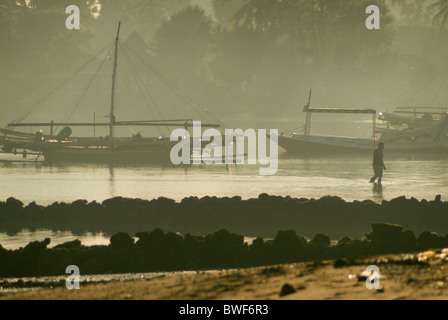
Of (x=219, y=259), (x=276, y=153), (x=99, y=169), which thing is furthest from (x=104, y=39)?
(x=219, y=259)

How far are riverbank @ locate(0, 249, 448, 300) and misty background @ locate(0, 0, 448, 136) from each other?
81077 mm

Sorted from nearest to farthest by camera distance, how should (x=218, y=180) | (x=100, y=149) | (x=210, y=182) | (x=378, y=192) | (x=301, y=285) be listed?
(x=301, y=285)
(x=378, y=192)
(x=210, y=182)
(x=218, y=180)
(x=100, y=149)

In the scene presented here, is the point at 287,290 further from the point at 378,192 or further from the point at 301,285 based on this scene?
the point at 378,192

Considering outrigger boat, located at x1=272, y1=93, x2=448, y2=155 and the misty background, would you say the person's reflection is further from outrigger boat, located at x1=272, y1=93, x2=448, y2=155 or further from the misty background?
the misty background

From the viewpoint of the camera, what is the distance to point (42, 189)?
32.6 metres

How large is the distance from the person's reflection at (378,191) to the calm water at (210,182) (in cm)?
1

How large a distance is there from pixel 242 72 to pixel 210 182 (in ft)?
220

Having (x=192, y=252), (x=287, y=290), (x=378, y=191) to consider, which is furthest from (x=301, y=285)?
(x=378, y=191)

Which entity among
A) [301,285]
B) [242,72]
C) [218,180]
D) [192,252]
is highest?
[242,72]

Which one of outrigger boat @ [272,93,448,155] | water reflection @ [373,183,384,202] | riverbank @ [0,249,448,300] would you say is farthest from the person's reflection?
outrigger boat @ [272,93,448,155]

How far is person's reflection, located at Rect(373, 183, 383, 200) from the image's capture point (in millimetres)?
28069

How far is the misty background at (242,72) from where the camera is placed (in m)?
101

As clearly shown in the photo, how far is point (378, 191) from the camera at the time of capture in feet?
97.9
